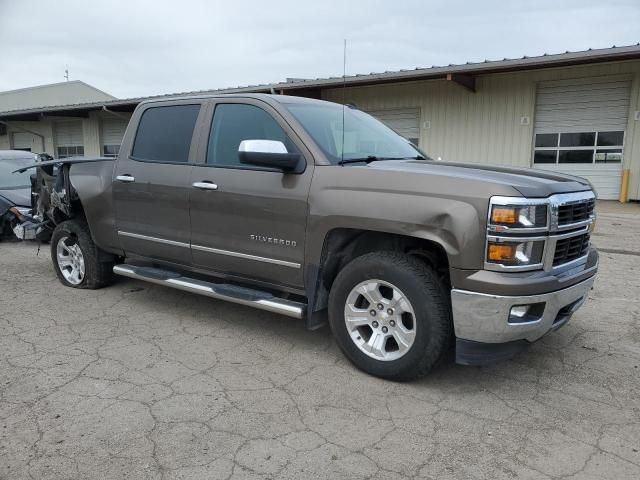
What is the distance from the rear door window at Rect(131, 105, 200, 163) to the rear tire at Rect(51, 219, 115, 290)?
1.24 meters

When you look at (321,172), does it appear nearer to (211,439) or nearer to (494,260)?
(494,260)

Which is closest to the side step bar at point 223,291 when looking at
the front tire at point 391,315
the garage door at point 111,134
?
the front tire at point 391,315

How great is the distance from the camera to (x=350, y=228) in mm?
3453

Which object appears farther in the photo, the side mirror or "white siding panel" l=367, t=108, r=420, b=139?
"white siding panel" l=367, t=108, r=420, b=139

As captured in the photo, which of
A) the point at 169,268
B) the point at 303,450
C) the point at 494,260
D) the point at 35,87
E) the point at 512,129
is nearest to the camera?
the point at 303,450

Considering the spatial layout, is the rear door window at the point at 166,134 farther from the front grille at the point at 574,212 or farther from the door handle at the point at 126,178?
the front grille at the point at 574,212

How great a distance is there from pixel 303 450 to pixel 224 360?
1291 millimetres

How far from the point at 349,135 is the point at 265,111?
689mm

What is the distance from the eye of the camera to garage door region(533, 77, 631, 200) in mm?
13883

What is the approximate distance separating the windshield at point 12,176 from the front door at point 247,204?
6.75 metres

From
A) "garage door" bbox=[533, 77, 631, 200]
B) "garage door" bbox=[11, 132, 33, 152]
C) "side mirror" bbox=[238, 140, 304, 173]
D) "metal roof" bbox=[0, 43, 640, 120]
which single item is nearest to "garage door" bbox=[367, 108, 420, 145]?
"metal roof" bbox=[0, 43, 640, 120]

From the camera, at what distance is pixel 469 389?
3.36 meters

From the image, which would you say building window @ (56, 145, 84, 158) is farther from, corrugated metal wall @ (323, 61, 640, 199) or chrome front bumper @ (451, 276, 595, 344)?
chrome front bumper @ (451, 276, 595, 344)

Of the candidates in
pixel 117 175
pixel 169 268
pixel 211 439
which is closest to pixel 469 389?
pixel 211 439
